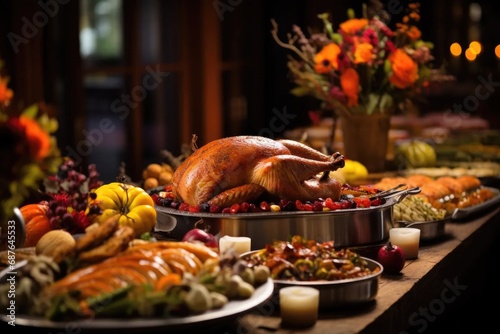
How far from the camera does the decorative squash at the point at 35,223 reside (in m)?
2.52

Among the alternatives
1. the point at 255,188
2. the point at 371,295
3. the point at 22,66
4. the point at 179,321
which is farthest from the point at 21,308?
the point at 22,66

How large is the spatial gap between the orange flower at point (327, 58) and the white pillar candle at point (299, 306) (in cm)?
240

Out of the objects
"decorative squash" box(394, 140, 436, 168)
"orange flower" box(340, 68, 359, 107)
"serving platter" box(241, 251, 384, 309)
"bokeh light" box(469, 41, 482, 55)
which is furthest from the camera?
"bokeh light" box(469, 41, 482, 55)

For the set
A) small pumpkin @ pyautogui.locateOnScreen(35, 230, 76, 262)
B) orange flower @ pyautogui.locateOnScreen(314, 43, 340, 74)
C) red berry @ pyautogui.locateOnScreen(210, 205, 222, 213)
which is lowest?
small pumpkin @ pyautogui.locateOnScreen(35, 230, 76, 262)

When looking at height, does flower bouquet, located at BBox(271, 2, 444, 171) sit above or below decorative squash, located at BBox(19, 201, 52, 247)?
above

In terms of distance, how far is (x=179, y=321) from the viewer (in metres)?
1.64

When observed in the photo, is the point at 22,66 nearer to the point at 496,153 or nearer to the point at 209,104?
the point at 209,104

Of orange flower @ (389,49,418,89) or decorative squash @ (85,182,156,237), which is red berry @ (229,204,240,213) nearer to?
decorative squash @ (85,182,156,237)

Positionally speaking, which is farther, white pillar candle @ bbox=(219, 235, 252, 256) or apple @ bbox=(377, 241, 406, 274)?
apple @ bbox=(377, 241, 406, 274)

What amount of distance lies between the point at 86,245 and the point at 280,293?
1.63 feet

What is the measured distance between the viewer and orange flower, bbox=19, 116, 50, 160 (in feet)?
5.52

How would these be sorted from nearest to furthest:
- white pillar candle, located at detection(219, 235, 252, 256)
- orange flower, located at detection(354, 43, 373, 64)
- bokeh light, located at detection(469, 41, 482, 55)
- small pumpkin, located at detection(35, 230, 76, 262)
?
small pumpkin, located at detection(35, 230, 76, 262) < white pillar candle, located at detection(219, 235, 252, 256) < orange flower, located at detection(354, 43, 373, 64) < bokeh light, located at detection(469, 41, 482, 55)

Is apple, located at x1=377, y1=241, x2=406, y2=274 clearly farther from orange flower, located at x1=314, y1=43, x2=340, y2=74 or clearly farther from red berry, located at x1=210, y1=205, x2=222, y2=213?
orange flower, located at x1=314, y1=43, x2=340, y2=74

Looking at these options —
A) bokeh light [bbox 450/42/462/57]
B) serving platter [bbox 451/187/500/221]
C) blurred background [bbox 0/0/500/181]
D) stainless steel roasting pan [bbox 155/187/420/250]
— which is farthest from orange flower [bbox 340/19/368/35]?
bokeh light [bbox 450/42/462/57]
